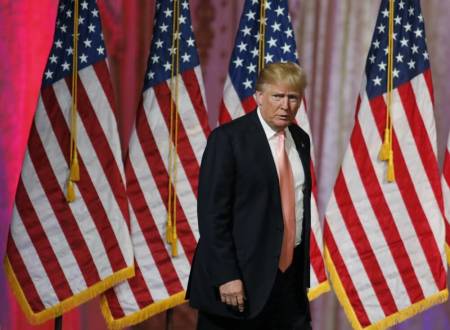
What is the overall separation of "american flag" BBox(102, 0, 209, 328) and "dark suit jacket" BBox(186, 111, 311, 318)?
1636 mm

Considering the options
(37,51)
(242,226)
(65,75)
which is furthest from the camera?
(37,51)

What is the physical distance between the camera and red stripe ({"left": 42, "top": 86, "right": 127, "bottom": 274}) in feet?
13.8

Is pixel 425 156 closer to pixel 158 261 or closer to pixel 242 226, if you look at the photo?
pixel 158 261

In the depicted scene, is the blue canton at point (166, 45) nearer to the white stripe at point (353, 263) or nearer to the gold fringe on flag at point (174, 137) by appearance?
the gold fringe on flag at point (174, 137)

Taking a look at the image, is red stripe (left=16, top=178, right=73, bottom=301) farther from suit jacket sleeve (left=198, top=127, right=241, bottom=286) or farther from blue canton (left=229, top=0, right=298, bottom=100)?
suit jacket sleeve (left=198, top=127, right=241, bottom=286)

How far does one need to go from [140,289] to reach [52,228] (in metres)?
0.54

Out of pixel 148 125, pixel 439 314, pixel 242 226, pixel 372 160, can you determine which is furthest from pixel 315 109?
pixel 242 226

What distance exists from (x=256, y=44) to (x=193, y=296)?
1.92 meters

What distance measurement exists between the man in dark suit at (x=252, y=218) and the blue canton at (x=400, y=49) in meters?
1.71

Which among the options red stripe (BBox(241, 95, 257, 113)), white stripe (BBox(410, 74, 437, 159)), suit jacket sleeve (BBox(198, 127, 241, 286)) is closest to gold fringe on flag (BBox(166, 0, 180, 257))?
red stripe (BBox(241, 95, 257, 113))

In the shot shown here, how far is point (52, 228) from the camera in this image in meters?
4.27

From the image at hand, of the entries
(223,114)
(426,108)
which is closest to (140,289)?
(223,114)

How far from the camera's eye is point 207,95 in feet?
15.5

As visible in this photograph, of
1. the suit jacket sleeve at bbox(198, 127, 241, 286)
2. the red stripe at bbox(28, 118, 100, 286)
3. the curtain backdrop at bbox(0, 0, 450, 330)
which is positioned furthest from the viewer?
the curtain backdrop at bbox(0, 0, 450, 330)
